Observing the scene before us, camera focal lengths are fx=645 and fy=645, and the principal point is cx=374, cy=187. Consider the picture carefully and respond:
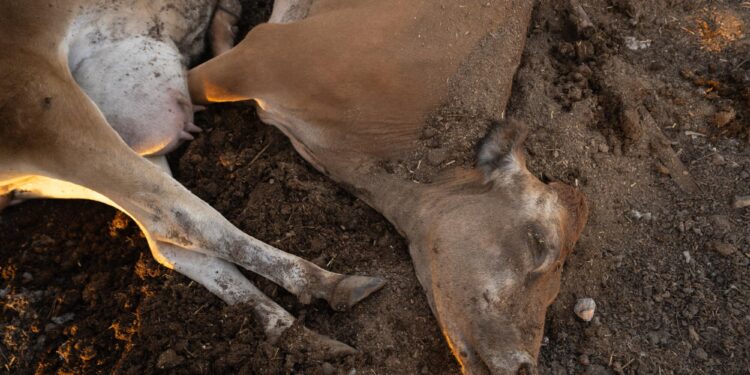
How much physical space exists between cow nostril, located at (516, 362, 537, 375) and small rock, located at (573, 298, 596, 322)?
582 mm

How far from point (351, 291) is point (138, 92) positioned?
5.13ft

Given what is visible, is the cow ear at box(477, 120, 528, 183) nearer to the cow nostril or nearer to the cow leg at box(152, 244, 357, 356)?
the cow nostril

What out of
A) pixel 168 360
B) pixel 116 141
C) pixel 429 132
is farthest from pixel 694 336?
pixel 116 141

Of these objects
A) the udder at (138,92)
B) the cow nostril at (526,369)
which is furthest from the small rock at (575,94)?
the udder at (138,92)

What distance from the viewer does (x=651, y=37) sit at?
414cm

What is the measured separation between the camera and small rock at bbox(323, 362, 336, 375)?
8.85 feet

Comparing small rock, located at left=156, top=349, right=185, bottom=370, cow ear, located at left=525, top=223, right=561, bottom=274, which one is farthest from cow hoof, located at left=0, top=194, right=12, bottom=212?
cow ear, located at left=525, top=223, right=561, bottom=274

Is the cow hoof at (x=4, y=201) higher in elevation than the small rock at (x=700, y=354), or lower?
higher

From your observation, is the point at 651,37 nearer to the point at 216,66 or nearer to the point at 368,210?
the point at 368,210

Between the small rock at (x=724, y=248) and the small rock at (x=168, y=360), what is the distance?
2.66 m

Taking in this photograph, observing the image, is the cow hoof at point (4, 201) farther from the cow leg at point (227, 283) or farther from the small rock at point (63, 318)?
the cow leg at point (227, 283)

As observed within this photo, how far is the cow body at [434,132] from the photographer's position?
2.78 metres

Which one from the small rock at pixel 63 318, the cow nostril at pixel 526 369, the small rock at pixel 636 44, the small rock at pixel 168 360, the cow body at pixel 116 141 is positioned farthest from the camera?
the small rock at pixel 636 44

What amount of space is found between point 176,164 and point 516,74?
1.97 metres
